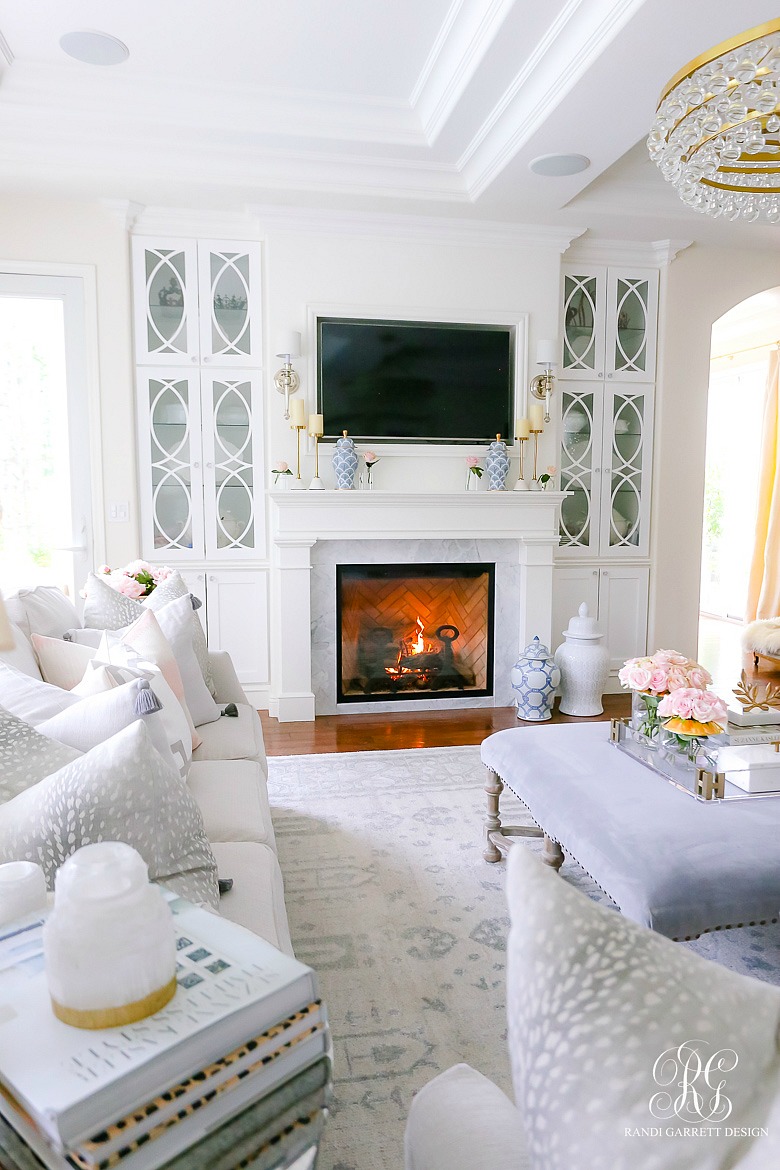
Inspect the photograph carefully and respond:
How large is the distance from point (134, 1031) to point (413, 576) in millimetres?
3954

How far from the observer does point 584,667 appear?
4.37m

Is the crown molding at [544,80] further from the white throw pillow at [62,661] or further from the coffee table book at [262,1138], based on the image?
the coffee table book at [262,1138]

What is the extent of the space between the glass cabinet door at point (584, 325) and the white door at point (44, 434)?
9.16 ft

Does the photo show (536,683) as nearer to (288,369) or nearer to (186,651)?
(288,369)

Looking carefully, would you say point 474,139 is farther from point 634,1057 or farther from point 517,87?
point 634,1057

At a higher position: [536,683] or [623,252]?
[623,252]

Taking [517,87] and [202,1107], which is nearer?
[202,1107]

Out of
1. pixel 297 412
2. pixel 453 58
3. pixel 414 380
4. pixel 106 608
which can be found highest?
pixel 453 58

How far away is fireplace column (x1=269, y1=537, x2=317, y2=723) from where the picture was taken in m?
4.26

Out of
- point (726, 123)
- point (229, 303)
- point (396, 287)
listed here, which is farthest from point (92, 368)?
point (726, 123)

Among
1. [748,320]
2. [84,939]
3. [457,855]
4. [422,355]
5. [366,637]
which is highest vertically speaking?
[748,320]

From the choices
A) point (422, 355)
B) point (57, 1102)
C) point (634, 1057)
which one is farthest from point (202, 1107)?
point (422, 355)

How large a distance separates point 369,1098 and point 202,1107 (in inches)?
41.5

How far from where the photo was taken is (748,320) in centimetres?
697
